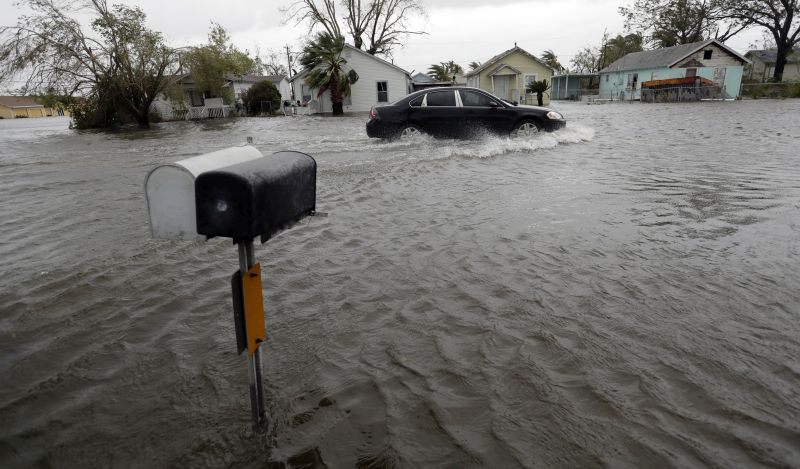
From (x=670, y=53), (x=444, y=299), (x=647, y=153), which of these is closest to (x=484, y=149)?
(x=647, y=153)

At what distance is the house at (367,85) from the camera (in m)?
39.4

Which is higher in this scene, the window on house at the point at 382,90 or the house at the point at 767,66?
the house at the point at 767,66

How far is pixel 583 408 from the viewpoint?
2447 millimetres

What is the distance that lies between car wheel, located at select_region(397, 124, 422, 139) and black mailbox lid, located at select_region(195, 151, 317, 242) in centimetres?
1187

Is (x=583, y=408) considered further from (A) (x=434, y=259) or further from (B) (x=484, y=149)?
(B) (x=484, y=149)

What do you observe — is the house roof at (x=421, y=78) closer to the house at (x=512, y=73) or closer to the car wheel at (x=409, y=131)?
the house at (x=512, y=73)

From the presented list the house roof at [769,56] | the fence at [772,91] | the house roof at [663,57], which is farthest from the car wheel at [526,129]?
the house roof at [769,56]

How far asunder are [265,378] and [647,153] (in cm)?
1073

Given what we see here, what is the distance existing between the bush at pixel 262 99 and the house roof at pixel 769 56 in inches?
2454

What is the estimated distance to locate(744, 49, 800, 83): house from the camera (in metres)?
61.3

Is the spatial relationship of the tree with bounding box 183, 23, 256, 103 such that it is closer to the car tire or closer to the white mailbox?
the car tire

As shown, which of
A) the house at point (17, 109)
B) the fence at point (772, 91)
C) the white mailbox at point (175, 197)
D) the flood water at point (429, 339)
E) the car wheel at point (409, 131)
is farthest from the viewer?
the house at point (17, 109)

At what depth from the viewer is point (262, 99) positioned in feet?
138

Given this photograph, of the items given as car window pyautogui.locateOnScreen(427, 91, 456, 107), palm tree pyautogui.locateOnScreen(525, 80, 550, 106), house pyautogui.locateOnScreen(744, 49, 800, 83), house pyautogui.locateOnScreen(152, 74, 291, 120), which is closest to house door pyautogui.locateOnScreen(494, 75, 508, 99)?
palm tree pyautogui.locateOnScreen(525, 80, 550, 106)
